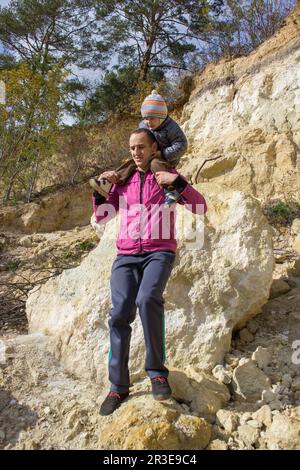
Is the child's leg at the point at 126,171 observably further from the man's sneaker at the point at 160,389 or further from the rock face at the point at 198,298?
the man's sneaker at the point at 160,389

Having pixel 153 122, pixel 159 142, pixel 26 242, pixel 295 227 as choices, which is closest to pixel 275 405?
pixel 159 142

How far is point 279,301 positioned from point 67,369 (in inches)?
65.4

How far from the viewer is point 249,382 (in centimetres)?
240

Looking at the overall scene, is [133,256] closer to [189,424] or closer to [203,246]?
[203,246]

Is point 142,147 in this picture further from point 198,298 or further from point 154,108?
point 198,298

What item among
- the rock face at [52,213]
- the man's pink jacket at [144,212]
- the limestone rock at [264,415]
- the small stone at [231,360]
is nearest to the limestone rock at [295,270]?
the small stone at [231,360]

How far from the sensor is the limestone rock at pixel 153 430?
1.93m

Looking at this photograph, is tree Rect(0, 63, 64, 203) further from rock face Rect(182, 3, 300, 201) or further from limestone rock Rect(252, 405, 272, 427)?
limestone rock Rect(252, 405, 272, 427)

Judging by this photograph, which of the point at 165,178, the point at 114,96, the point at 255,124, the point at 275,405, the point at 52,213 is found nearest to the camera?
the point at 275,405

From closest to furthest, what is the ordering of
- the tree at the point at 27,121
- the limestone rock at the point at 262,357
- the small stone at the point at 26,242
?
the limestone rock at the point at 262,357 < the small stone at the point at 26,242 < the tree at the point at 27,121

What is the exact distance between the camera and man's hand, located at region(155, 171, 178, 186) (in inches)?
92.3

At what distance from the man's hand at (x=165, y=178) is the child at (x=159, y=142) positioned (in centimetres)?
7

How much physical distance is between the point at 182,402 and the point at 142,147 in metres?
1.49

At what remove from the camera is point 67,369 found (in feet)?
8.77
